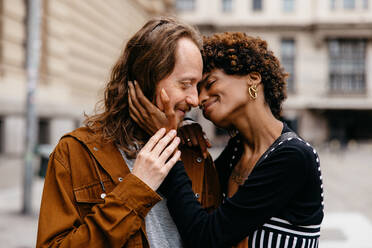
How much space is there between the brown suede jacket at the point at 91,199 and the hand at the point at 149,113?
178mm

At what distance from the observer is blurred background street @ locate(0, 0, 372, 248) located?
7.66m

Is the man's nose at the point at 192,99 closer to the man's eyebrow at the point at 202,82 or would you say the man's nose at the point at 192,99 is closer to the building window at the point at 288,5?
the man's eyebrow at the point at 202,82

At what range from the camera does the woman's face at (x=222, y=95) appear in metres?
2.08

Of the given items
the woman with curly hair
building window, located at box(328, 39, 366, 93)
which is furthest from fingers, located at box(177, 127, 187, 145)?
building window, located at box(328, 39, 366, 93)

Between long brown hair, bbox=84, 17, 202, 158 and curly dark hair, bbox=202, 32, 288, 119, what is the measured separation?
0.14m

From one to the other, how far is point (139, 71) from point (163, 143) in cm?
40

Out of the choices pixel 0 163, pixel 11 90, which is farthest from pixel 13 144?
pixel 11 90

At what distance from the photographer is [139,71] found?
6.27ft

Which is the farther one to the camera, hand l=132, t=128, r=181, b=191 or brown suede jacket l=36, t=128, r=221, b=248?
hand l=132, t=128, r=181, b=191

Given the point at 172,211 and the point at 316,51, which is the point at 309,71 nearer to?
the point at 316,51

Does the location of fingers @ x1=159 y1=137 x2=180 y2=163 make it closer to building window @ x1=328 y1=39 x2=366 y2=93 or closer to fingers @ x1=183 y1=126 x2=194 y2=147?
fingers @ x1=183 y1=126 x2=194 y2=147

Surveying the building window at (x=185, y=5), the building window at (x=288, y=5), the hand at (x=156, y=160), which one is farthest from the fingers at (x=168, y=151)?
the building window at (x=288, y=5)

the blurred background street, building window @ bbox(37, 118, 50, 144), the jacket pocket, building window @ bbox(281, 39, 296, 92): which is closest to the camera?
the jacket pocket

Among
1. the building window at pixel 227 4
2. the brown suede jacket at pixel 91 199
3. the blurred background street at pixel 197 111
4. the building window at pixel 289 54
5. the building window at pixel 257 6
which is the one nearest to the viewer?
the brown suede jacket at pixel 91 199
